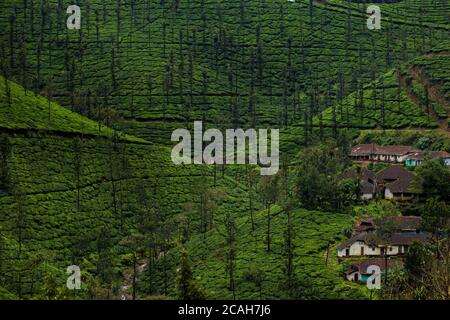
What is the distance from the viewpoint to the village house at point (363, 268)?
7175 centimetres

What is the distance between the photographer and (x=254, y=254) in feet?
271

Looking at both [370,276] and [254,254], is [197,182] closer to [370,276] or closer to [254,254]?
[254,254]

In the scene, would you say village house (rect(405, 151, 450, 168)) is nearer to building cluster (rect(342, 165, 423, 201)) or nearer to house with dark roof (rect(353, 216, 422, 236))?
building cluster (rect(342, 165, 423, 201))

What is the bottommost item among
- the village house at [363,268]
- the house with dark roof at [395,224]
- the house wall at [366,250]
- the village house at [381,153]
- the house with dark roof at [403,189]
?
the village house at [363,268]

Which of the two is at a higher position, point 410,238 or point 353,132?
point 353,132

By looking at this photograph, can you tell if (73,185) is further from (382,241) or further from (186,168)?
(382,241)

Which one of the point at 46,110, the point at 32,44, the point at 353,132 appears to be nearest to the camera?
the point at 46,110

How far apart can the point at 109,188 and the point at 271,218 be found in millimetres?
29513

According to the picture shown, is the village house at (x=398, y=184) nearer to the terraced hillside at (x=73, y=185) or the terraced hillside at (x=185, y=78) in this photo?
the terraced hillside at (x=73, y=185)

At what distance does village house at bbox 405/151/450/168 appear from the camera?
109 metres

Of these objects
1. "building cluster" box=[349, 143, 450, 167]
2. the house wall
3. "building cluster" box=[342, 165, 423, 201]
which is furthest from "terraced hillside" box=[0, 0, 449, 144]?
the house wall

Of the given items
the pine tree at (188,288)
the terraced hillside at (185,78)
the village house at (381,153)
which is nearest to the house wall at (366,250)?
the pine tree at (188,288)

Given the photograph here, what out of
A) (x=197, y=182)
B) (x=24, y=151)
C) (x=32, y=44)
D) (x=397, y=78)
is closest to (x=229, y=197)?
(x=197, y=182)

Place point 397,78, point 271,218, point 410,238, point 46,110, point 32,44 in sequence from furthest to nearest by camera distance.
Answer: point 32,44
point 397,78
point 46,110
point 271,218
point 410,238
